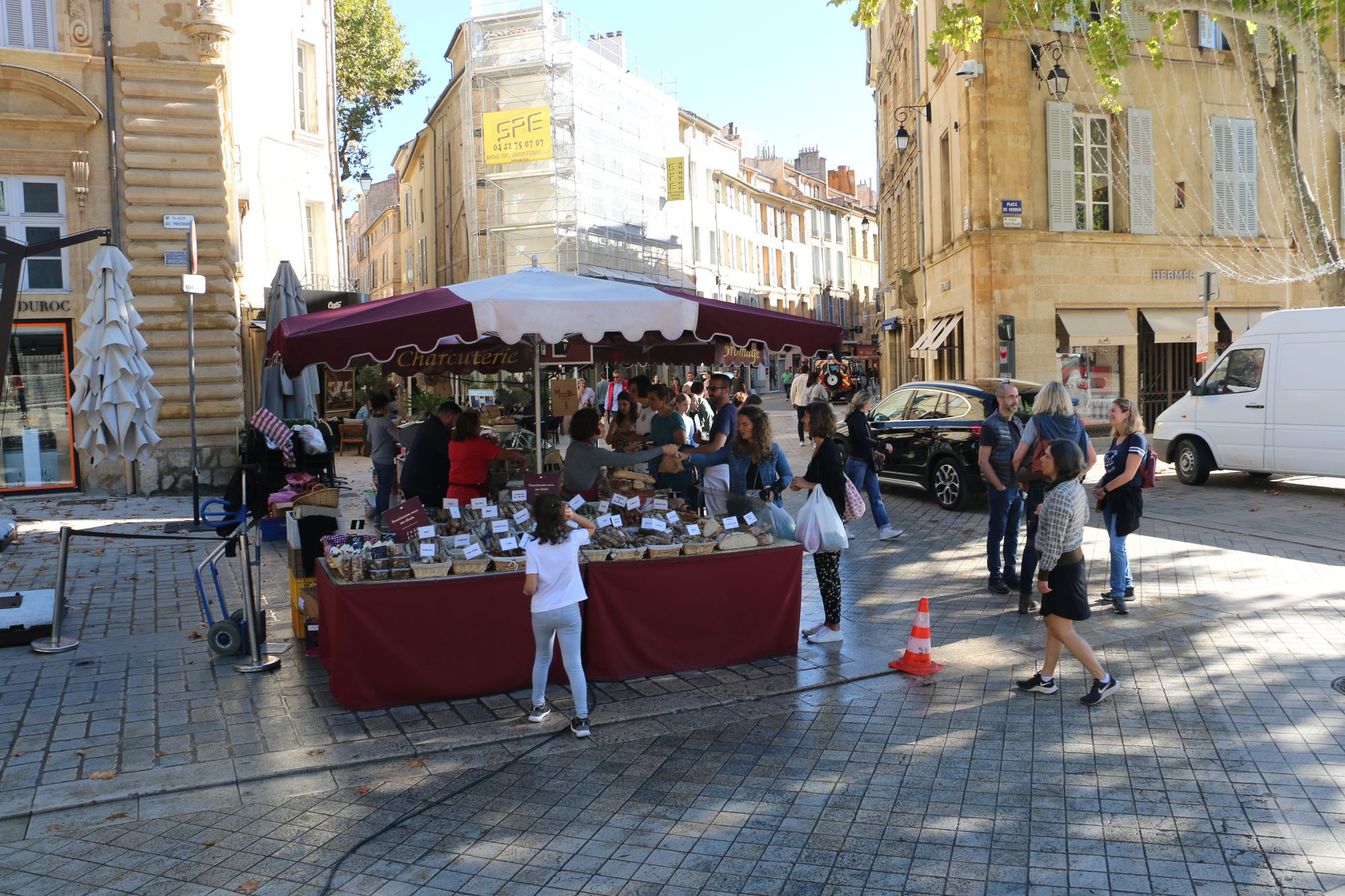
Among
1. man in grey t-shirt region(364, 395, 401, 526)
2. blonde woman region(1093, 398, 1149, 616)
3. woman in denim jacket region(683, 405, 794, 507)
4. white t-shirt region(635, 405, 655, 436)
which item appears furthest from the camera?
white t-shirt region(635, 405, 655, 436)

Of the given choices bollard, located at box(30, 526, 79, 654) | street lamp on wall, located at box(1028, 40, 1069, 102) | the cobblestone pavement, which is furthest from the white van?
bollard, located at box(30, 526, 79, 654)

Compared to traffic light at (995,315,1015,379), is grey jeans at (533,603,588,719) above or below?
below

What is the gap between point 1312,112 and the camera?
80.8ft

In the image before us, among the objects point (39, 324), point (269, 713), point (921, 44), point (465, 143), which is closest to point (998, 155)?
point (921, 44)

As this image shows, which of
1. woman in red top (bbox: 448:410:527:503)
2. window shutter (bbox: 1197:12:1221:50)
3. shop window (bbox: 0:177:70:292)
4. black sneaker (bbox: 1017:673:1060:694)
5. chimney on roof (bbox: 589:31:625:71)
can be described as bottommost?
black sneaker (bbox: 1017:673:1060:694)

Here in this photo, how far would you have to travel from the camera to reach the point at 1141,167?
77.5ft

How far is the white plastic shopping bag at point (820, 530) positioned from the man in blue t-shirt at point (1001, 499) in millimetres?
2182

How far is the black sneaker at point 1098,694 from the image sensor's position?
602 centimetres

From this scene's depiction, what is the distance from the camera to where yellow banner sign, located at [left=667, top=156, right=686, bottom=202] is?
151 feet

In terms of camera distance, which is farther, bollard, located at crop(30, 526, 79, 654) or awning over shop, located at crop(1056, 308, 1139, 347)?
awning over shop, located at crop(1056, 308, 1139, 347)

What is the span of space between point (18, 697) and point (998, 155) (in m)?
20.7

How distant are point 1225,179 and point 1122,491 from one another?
760 inches

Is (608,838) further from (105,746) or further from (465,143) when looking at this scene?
(465,143)

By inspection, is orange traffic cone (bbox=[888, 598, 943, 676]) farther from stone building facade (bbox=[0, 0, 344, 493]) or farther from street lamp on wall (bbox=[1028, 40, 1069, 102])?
street lamp on wall (bbox=[1028, 40, 1069, 102])
